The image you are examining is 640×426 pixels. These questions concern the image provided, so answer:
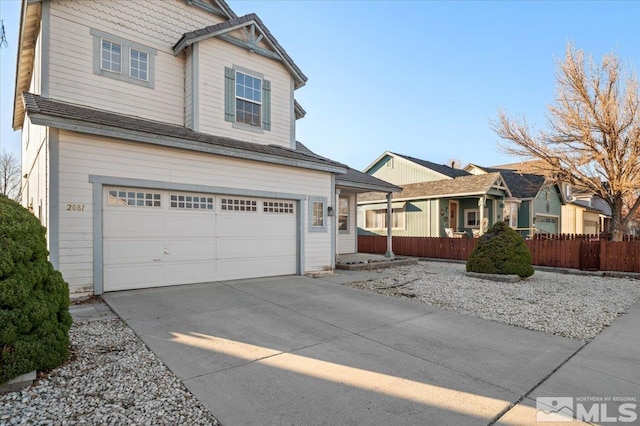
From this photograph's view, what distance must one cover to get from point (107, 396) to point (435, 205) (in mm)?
17990

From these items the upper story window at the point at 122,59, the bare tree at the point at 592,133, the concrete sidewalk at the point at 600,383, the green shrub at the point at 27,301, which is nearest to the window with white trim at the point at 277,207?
the upper story window at the point at 122,59

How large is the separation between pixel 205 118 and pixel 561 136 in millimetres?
13369

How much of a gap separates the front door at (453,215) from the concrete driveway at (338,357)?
14.4 m

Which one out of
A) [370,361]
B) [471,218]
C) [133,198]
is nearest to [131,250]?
[133,198]

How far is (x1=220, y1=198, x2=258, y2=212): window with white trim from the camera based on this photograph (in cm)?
835

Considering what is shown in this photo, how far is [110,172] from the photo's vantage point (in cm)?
673

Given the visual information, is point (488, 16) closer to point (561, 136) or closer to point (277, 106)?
point (561, 136)

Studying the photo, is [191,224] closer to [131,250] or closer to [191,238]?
[191,238]

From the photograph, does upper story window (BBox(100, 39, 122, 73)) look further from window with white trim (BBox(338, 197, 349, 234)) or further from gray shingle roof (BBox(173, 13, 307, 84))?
window with white trim (BBox(338, 197, 349, 234))

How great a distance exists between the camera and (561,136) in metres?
13.3

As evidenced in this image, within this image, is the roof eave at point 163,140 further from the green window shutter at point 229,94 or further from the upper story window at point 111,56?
the upper story window at point 111,56

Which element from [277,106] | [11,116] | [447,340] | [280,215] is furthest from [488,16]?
[11,116]

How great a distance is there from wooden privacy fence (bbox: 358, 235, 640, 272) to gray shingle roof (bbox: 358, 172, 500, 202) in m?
3.67

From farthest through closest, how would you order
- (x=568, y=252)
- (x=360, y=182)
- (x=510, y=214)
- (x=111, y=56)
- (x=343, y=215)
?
(x=510, y=214)
(x=343, y=215)
(x=360, y=182)
(x=568, y=252)
(x=111, y=56)
